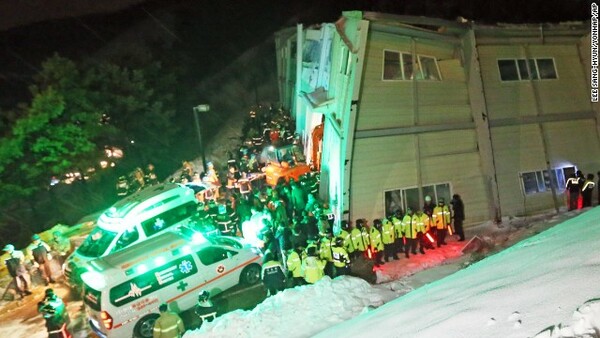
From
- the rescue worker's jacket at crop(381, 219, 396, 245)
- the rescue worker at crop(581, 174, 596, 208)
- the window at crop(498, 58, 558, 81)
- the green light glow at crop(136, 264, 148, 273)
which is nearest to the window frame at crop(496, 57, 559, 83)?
the window at crop(498, 58, 558, 81)

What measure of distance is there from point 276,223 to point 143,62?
84.7ft

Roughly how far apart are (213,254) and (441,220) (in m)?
6.34

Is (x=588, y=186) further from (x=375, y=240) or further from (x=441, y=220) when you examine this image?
(x=375, y=240)

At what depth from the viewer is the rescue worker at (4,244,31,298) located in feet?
40.8

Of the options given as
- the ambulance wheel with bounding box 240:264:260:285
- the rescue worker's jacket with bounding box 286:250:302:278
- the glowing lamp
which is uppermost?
the glowing lamp

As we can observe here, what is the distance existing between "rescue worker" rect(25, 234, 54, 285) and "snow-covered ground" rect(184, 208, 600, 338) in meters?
7.30

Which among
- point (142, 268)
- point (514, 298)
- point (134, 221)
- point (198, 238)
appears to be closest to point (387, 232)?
point (198, 238)

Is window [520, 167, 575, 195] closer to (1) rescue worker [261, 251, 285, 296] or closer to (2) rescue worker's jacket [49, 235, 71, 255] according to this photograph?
(1) rescue worker [261, 251, 285, 296]

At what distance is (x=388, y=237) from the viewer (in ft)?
38.6

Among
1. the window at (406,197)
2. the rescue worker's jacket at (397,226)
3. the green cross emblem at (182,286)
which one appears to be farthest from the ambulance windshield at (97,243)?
the window at (406,197)

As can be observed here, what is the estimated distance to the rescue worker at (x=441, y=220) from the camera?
12.4 m

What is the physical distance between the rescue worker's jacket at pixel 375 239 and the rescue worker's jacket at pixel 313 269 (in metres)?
2.40

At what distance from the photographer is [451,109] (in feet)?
45.6

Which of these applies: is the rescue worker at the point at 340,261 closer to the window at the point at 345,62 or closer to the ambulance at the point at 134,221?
the window at the point at 345,62
